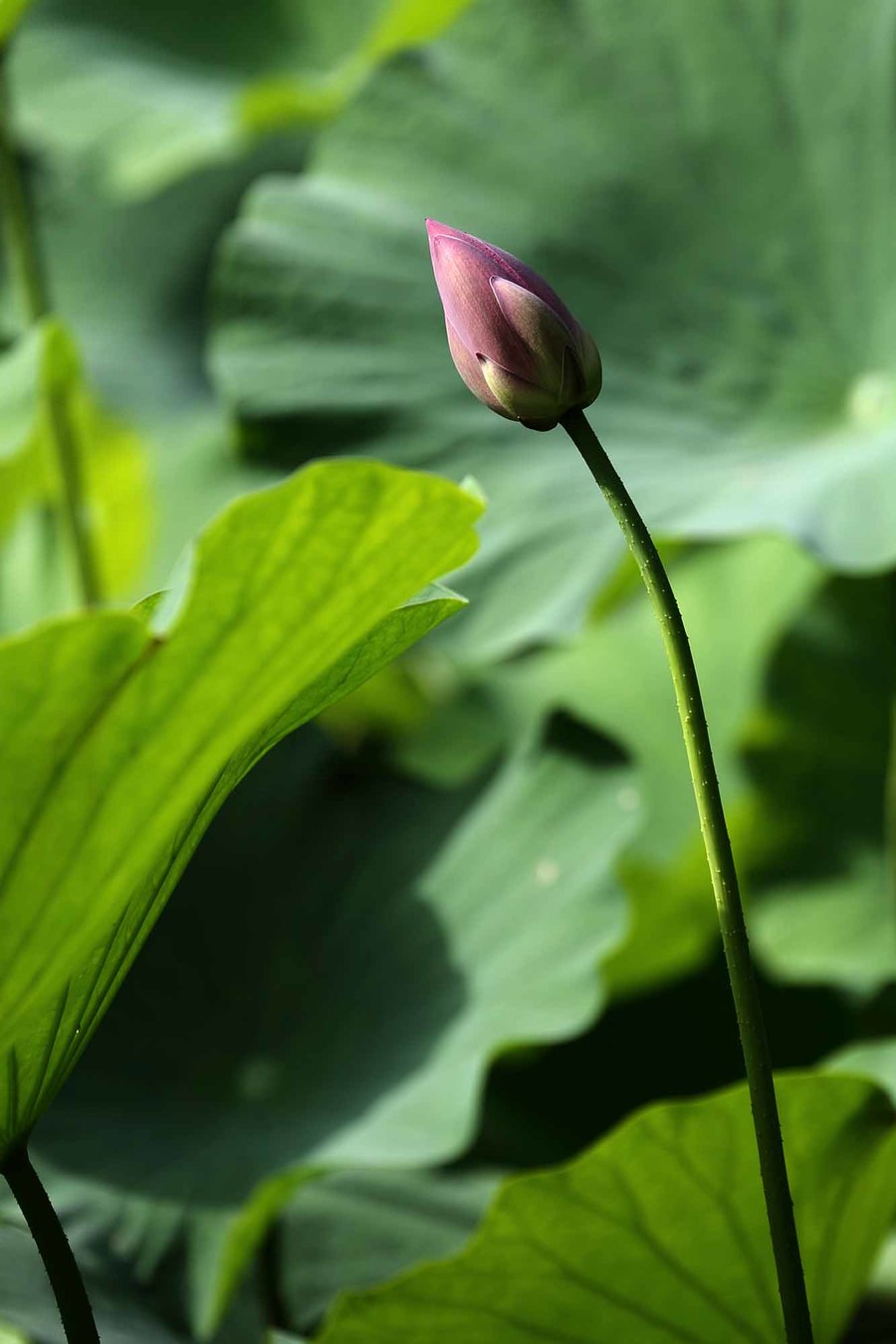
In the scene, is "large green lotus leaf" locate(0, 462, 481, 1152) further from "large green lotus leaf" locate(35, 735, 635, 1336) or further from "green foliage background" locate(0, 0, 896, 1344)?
"large green lotus leaf" locate(35, 735, 635, 1336)

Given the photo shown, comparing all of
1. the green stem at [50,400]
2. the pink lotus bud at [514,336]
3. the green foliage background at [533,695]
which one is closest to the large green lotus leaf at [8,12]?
the green foliage background at [533,695]

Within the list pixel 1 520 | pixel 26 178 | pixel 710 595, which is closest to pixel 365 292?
pixel 710 595

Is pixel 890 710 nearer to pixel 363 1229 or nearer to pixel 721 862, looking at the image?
pixel 363 1229

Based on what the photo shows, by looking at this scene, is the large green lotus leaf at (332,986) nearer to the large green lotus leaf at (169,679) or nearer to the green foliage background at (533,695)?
the green foliage background at (533,695)

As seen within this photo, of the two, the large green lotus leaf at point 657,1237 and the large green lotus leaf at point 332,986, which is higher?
the large green lotus leaf at point 657,1237

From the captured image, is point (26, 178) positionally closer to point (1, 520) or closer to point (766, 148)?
point (1, 520)

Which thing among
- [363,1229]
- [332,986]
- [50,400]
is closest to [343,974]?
[332,986]

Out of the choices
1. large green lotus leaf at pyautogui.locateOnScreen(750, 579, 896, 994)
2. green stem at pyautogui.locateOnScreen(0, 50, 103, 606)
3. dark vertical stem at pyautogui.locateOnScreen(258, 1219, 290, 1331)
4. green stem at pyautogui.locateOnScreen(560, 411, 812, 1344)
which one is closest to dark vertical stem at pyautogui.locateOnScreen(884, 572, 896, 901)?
large green lotus leaf at pyautogui.locateOnScreen(750, 579, 896, 994)

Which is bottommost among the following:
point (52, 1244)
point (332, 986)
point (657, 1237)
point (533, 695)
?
point (533, 695)
